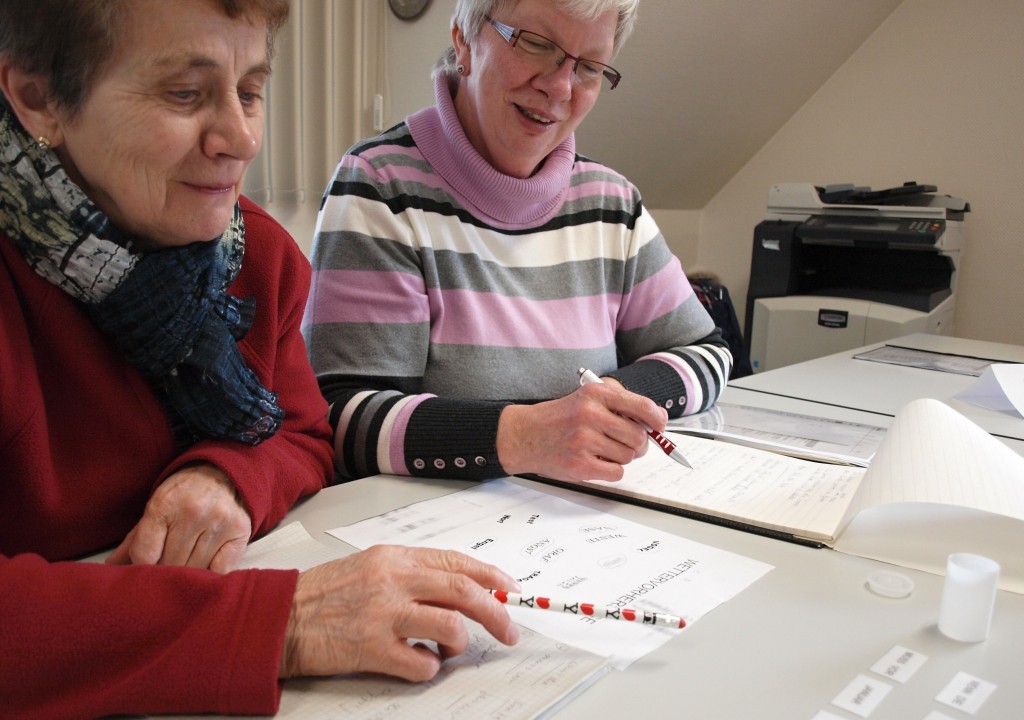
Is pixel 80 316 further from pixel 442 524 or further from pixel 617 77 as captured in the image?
pixel 617 77

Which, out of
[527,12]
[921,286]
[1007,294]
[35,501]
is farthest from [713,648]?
[1007,294]

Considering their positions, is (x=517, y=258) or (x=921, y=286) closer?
(x=517, y=258)

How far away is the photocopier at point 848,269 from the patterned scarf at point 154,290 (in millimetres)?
2281

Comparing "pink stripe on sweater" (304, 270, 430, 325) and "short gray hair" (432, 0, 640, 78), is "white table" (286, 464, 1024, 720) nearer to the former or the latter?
"pink stripe on sweater" (304, 270, 430, 325)

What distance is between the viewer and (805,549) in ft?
2.66

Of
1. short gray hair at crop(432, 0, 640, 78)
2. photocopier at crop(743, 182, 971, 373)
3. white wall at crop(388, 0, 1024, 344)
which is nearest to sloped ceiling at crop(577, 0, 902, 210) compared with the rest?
white wall at crop(388, 0, 1024, 344)

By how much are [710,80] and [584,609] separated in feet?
9.61

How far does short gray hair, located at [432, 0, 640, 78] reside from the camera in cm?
123

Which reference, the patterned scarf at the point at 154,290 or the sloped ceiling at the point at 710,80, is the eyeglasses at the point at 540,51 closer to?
the patterned scarf at the point at 154,290

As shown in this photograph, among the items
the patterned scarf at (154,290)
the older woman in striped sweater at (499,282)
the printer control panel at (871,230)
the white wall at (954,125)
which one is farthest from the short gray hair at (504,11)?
the white wall at (954,125)

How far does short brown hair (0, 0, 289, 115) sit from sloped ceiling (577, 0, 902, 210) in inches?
91.4

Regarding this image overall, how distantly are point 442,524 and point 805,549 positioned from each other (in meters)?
0.38

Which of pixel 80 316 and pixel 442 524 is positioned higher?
pixel 80 316

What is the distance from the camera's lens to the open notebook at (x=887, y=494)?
29.3 inches
